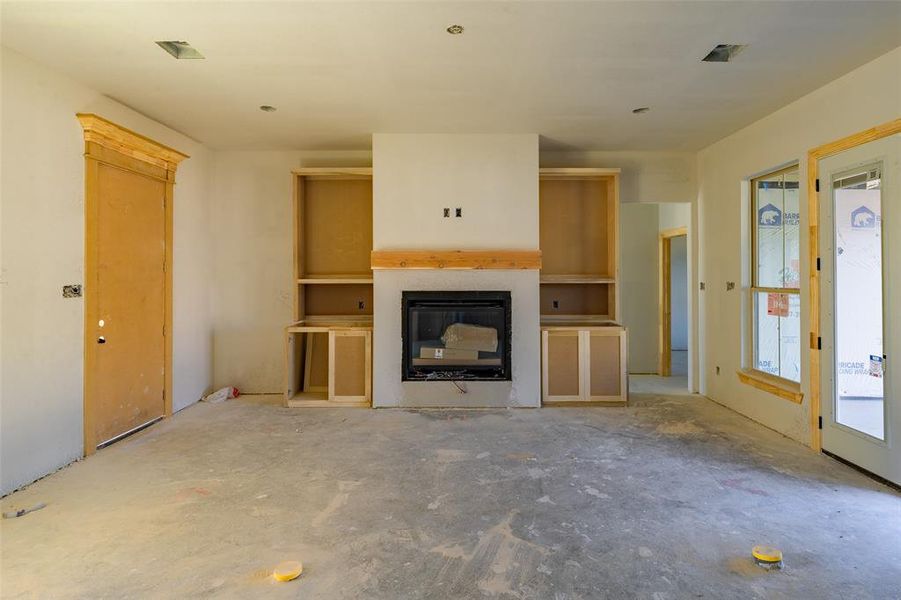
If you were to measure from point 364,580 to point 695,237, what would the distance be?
4.96 metres

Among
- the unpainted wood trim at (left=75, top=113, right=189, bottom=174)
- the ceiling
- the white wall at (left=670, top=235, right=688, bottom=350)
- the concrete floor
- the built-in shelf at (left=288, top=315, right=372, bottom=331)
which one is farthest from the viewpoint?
the white wall at (left=670, top=235, right=688, bottom=350)

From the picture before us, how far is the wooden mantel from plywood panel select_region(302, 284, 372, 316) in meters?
0.75

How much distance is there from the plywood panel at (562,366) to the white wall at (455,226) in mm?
138

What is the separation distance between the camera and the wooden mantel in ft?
15.4

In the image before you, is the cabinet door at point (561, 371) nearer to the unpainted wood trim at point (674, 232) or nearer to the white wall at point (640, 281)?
the white wall at point (640, 281)

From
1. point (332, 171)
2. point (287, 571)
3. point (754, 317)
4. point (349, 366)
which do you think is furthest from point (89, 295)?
point (754, 317)

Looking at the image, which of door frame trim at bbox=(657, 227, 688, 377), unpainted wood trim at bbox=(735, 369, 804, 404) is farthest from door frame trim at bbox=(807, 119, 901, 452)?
door frame trim at bbox=(657, 227, 688, 377)

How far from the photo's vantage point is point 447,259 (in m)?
4.70

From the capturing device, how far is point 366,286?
5.34 metres

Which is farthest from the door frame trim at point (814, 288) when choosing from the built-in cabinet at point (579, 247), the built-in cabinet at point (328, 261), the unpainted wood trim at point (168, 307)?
the unpainted wood trim at point (168, 307)

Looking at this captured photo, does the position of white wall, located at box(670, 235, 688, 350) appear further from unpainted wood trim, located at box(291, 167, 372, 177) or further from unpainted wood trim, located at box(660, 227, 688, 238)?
unpainted wood trim, located at box(291, 167, 372, 177)

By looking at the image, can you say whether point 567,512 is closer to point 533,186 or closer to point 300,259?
point 533,186

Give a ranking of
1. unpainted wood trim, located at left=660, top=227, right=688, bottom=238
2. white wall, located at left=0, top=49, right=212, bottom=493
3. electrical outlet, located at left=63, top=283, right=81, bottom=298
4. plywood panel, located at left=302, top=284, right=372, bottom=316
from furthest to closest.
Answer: unpainted wood trim, located at left=660, top=227, right=688, bottom=238
plywood panel, located at left=302, top=284, right=372, bottom=316
electrical outlet, located at left=63, top=283, right=81, bottom=298
white wall, located at left=0, top=49, right=212, bottom=493

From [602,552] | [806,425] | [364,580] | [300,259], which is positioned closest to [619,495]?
[602,552]
